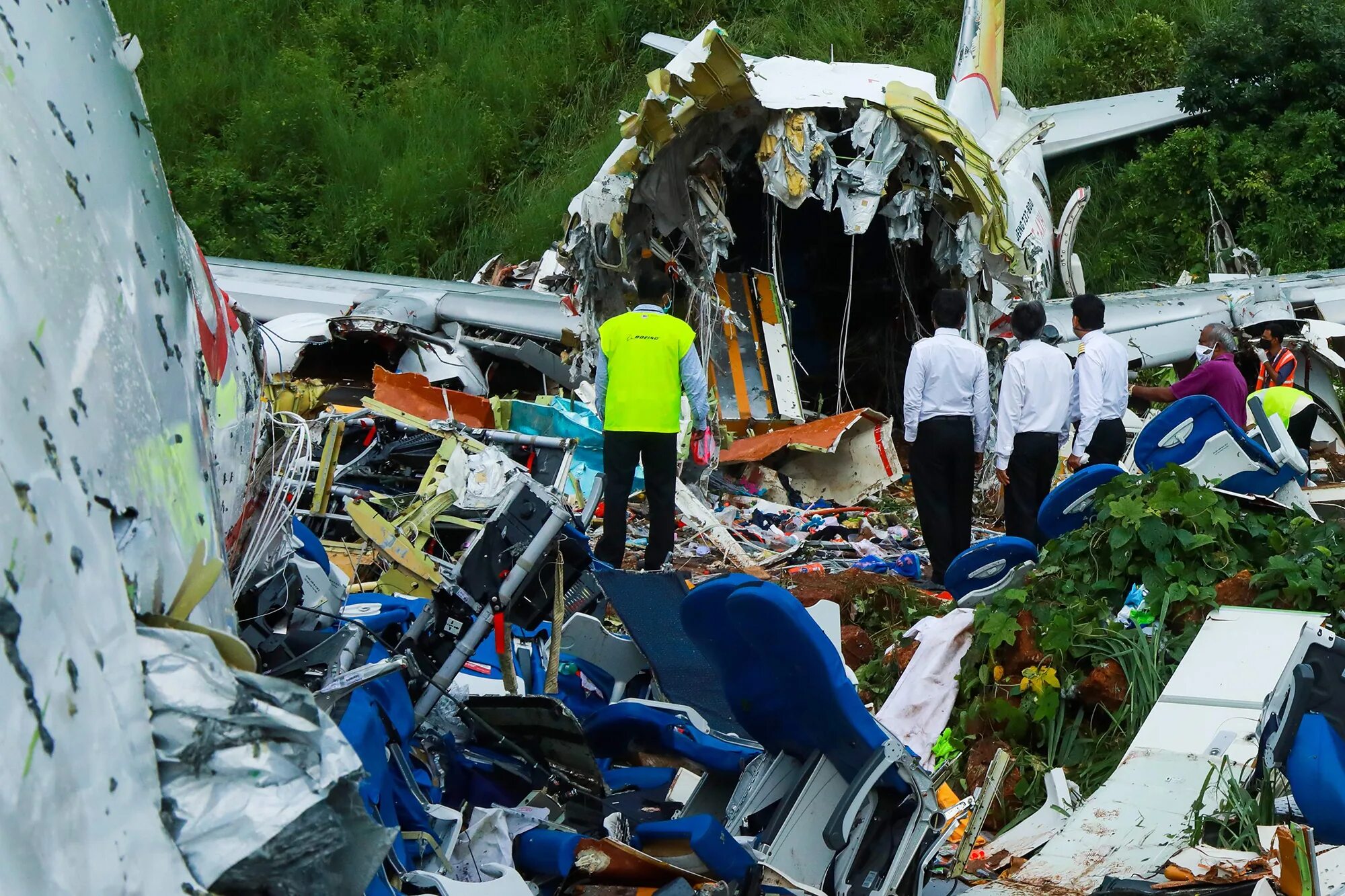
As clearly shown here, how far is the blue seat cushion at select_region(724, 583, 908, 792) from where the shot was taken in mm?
3068

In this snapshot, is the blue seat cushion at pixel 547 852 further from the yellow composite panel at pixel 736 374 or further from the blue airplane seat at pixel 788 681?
the yellow composite panel at pixel 736 374

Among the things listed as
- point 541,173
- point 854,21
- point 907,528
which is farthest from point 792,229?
point 854,21

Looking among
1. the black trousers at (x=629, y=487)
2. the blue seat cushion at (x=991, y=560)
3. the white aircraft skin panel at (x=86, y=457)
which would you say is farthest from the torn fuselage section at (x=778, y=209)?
the white aircraft skin panel at (x=86, y=457)

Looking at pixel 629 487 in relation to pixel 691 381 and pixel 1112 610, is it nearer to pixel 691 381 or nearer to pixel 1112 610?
pixel 691 381

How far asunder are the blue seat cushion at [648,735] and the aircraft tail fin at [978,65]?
10178 mm

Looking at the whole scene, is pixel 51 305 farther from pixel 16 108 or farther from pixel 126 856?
pixel 126 856

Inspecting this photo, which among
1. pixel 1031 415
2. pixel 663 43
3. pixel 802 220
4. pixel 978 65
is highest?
pixel 663 43

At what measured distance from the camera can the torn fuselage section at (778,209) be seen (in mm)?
9383

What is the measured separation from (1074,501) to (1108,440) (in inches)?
84.6

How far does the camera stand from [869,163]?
9.39 metres

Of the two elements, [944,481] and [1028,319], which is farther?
[944,481]

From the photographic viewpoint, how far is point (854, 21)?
859 inches

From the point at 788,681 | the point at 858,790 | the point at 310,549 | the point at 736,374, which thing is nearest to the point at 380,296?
the point at 736,374

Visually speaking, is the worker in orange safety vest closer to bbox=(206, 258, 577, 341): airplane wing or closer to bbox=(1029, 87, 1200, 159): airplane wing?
bbox=(206, 258, 577, 341): airplane wing
